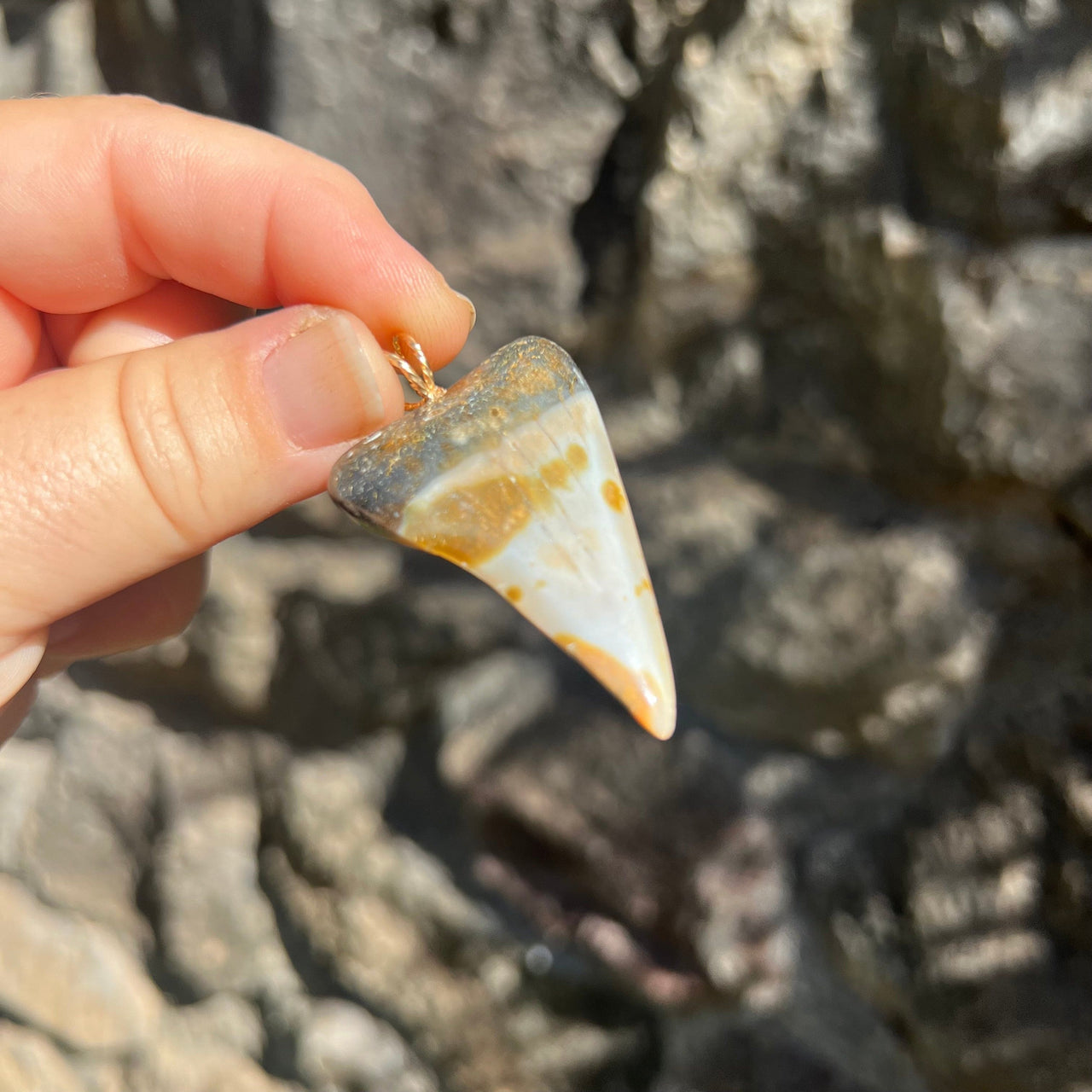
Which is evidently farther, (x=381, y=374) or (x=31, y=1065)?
(x=31, y=1065)

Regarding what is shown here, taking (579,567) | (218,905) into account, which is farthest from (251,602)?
(579,567)

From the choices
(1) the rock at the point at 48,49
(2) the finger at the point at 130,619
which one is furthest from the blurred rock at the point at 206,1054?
(1) the rock at the point at 48,49

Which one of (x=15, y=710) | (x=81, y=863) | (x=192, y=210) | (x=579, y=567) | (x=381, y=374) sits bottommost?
(x=81, y=863)

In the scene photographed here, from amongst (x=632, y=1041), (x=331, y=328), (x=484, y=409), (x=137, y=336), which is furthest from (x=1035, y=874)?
(x=137, y=336)

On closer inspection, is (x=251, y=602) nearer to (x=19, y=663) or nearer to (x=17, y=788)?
(x=17, y=788)

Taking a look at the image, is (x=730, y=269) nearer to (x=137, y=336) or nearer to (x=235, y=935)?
(x=137, y=336)
